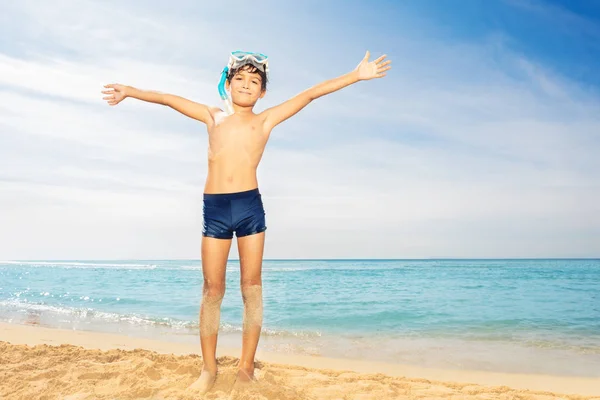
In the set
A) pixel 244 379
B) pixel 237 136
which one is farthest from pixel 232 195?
pixel 244 379

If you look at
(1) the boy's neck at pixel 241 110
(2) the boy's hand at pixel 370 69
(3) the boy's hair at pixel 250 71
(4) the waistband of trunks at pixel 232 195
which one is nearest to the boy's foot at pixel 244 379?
(4) the waistband of trunks at pixel 232 195

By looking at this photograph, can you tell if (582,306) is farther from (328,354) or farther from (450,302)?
(328,354)

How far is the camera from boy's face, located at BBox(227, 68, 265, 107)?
3.86m

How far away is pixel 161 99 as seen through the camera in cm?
393

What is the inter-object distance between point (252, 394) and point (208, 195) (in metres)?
1.60

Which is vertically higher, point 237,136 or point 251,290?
point 237,136

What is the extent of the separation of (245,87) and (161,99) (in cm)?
71

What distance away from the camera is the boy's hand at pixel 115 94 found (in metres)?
3.83

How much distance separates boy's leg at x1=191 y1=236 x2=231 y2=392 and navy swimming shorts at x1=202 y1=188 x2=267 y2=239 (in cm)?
9

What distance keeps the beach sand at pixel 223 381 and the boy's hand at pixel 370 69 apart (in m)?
2.60

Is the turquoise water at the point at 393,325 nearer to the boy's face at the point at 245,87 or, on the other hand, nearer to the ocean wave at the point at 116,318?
the ocean wave at the point at 116,318

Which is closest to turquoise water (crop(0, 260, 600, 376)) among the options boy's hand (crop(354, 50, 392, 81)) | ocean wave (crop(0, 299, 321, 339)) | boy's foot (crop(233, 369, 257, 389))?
ocean wave (crop(0, 299, 321, 339))

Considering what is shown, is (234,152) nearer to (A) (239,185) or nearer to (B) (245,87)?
(A) (239,185)

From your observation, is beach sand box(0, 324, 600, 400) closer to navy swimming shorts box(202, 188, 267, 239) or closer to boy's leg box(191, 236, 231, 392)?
boy's leg box(191, 236, 231, 392)
